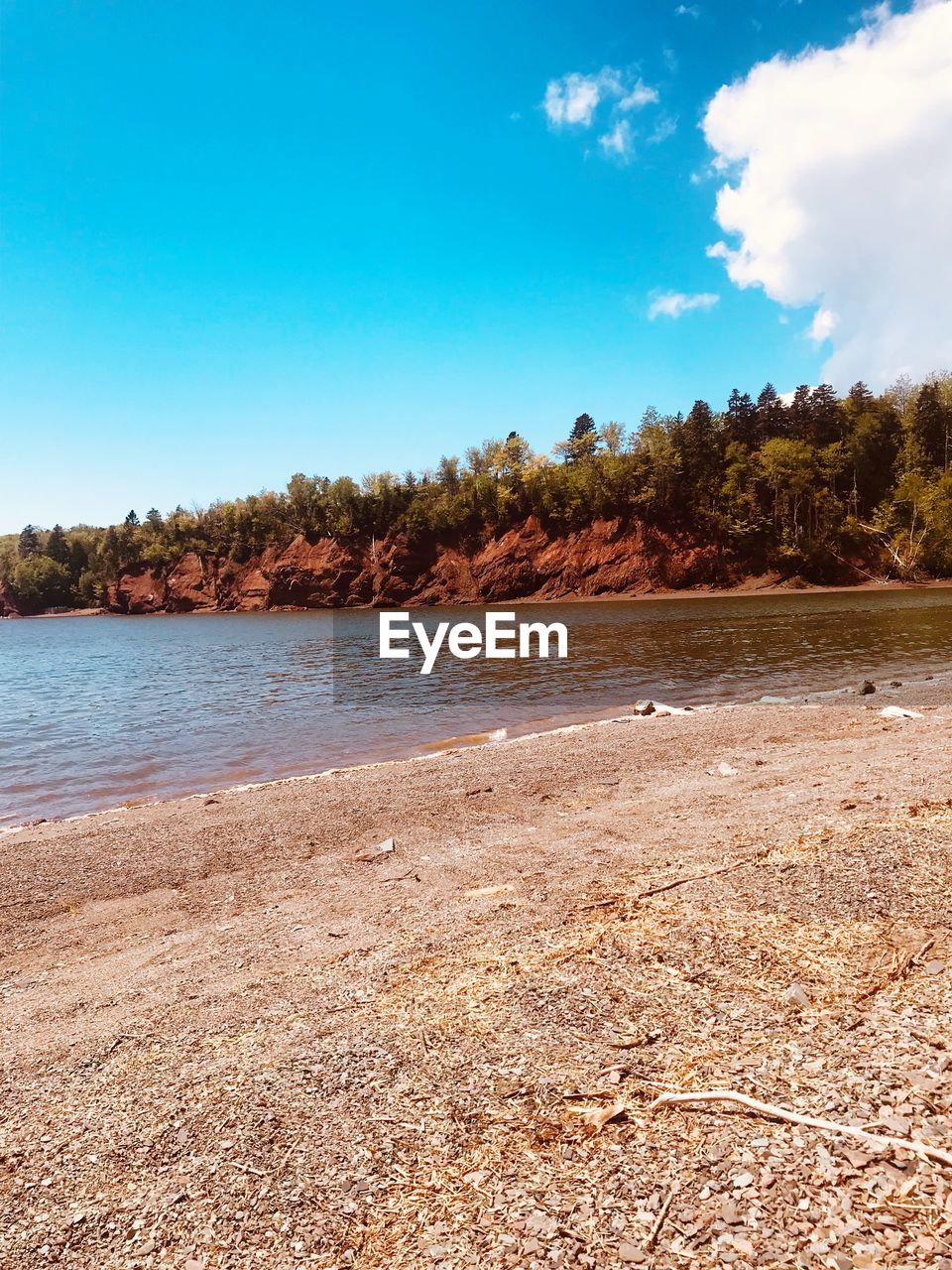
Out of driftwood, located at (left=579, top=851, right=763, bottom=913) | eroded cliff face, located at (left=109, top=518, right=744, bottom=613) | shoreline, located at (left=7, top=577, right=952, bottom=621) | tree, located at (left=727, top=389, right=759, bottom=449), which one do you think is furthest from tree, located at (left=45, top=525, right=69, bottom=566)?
driftwood, located at (left=579, top=851, right=763, bottom=913)

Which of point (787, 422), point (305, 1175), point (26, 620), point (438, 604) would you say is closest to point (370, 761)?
point (305, 1175)

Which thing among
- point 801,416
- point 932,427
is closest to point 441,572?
point 801,416

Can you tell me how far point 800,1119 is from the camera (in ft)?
10.7

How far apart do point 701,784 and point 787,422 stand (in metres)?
105

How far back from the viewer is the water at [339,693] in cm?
1684

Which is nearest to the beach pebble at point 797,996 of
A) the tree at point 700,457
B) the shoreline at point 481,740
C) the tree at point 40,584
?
the shoreline at point 481,740

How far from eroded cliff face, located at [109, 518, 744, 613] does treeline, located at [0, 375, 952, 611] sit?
311cm

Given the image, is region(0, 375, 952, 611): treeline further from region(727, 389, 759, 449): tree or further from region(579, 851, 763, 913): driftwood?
region(579, 851, 763, 913): driftwood

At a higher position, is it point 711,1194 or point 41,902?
point 711,1194

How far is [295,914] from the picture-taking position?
728cm

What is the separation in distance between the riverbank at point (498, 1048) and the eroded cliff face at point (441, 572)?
82.9 meters

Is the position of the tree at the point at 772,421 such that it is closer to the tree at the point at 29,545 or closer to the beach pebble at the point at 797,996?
the beach pebble at the point at 797,996

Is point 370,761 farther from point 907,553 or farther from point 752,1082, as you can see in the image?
point 907,553

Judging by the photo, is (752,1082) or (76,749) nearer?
(752,1082)
